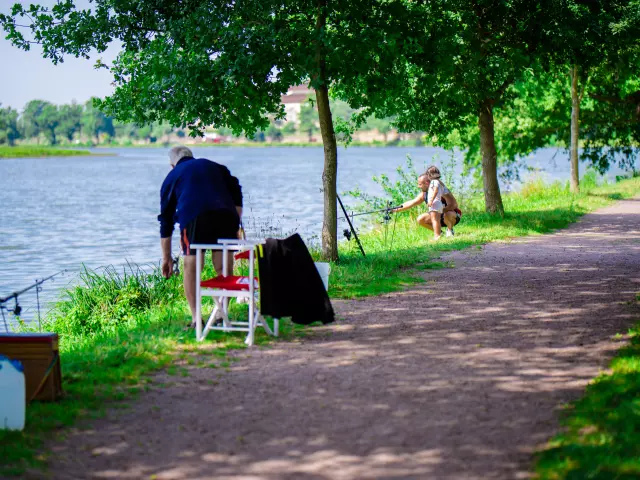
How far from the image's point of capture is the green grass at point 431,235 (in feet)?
38.0

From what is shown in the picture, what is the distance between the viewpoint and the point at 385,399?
20.0 feet

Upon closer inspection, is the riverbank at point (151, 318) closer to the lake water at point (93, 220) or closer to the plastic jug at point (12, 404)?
the plastic jug at point (12, 404)

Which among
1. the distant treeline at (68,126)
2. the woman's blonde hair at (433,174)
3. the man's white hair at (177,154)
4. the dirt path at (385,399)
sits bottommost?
the dirt path at (385,399)

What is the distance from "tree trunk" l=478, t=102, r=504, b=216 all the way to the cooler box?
47.8 feet

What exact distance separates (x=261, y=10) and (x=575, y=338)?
19.5ft

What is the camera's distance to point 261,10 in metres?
11.4

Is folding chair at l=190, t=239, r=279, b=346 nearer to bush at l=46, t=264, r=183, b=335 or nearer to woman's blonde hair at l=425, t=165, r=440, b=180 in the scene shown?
bush at l=46, t=264, r=183, b=335

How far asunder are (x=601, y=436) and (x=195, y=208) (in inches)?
174

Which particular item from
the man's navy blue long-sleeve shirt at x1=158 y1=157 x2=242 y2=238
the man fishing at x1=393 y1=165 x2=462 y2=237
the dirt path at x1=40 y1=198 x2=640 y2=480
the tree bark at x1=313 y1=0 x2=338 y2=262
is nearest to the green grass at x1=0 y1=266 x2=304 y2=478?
the dirt path at x1=40 y1=198 x2=640 y2=480

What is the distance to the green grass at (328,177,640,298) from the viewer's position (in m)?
11.6

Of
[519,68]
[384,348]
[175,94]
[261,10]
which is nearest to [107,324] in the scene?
[175,94]

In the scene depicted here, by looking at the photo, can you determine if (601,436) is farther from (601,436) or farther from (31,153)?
(31,153)

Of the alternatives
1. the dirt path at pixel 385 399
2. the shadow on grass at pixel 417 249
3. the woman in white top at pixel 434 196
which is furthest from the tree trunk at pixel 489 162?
the dirt path at pixel 385 399

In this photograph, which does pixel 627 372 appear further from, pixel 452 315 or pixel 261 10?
pixel 261 10
